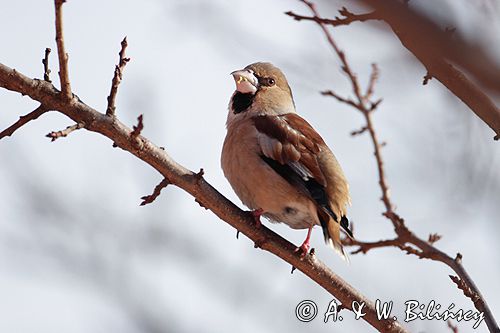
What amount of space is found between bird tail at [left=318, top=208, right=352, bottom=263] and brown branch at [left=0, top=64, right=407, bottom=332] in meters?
0.58

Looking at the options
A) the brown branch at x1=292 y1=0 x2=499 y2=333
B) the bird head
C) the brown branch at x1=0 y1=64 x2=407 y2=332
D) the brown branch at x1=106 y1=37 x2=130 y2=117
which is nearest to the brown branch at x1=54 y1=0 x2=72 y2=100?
the brown branch at x1=0 y1=64 x2=407 y2=332

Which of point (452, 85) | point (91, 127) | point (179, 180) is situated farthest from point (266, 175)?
point (452, 85)

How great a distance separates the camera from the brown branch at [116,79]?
371 centimetres

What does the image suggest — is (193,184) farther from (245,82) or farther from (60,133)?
(245,82)

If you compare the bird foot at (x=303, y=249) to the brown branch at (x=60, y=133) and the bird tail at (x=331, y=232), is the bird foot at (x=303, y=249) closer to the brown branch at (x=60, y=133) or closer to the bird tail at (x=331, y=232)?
the bird tail at (x=331, y=232)

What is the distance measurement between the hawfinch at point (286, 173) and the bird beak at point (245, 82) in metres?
0.33

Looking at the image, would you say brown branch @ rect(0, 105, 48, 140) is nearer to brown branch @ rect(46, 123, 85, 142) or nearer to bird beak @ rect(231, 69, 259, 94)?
brown branch @ rect(46, 123, 85, 142)

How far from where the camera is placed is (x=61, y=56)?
139 inches

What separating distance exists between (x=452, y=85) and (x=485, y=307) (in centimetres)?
166

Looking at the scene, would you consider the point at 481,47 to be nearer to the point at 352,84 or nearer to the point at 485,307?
the point at 485,307

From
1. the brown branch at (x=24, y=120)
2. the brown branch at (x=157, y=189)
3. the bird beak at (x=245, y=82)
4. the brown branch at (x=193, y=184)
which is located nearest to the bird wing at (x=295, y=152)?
the bird beak at (x=245, y=82)

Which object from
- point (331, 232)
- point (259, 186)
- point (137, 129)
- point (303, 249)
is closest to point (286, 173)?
point (259, 186)

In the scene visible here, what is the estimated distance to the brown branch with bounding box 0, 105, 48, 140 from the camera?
140 inches

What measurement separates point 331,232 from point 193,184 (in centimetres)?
137
